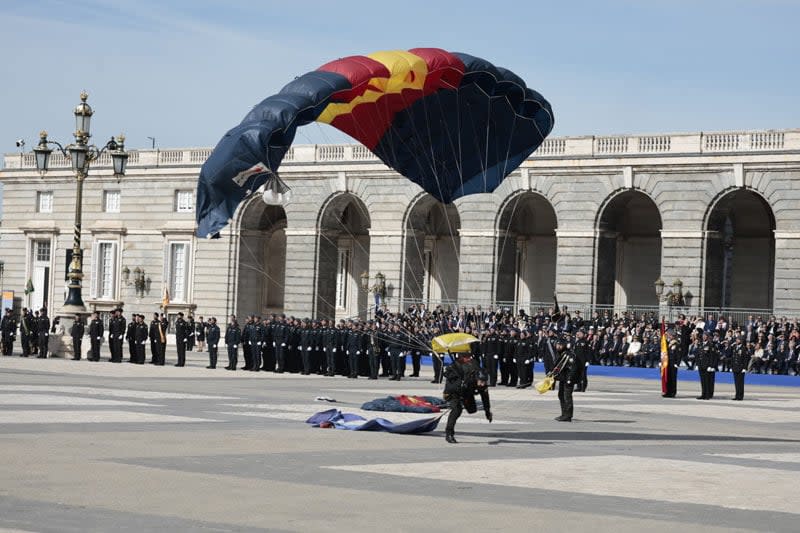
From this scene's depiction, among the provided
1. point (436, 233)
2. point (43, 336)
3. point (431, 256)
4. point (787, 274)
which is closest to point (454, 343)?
point (43, 336)

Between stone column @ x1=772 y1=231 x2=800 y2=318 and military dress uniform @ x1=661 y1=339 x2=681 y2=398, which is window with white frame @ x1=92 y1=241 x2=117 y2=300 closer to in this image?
stone column @ x1=772 y1=231 x2=800 y2=318

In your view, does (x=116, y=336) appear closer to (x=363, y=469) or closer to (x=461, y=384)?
(x=461, y=384)

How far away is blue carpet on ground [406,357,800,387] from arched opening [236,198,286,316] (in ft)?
49.1

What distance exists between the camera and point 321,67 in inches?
764

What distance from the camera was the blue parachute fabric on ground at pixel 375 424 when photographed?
710 inches

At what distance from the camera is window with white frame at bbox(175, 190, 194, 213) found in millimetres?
56584

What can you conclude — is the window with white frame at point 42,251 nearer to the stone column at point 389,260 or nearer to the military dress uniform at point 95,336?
the stone column at point 389,260

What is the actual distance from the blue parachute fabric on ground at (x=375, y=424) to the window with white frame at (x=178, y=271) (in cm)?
3911

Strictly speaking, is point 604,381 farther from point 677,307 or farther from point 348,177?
point 348,177

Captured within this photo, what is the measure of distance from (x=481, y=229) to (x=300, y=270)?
8111 mm

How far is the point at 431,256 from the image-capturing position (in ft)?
182

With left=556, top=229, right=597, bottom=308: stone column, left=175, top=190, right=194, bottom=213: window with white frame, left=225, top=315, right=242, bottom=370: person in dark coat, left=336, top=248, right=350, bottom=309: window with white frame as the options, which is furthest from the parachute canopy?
left=175, top=190, right=194, bottom=213: window with white frame

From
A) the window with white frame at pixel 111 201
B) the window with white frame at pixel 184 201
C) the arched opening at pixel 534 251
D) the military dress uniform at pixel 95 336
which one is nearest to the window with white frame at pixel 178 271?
the window with white frame at pixel 184 201

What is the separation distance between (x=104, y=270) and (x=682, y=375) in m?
27.9
